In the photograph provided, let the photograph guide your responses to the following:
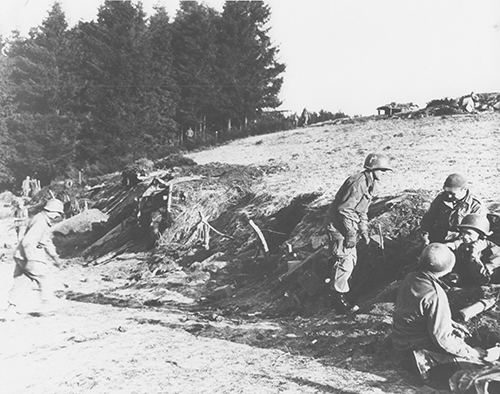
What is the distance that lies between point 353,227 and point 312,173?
771cm

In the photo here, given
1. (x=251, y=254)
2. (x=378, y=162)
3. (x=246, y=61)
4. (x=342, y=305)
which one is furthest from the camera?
(x=246, y=61)

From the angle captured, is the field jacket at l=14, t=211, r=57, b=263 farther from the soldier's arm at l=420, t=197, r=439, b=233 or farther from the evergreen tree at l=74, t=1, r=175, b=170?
the evergreen tree at l=74, t=1, r=175, b=170

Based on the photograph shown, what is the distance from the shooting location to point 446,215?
238 inches

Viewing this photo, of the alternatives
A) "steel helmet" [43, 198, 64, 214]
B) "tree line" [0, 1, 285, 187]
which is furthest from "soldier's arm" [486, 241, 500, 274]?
"tree line" [0, 1, 285, 187]

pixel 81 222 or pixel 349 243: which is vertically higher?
pixel 349 243

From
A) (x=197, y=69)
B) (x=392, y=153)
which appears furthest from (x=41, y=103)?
(x=392, y=153)

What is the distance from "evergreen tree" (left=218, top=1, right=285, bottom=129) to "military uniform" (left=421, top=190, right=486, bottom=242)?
3128 cm

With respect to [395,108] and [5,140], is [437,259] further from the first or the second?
[5,140]

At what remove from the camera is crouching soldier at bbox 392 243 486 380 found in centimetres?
412

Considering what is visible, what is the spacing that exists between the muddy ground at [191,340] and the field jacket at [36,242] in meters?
0.47

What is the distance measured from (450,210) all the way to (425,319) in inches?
84.0

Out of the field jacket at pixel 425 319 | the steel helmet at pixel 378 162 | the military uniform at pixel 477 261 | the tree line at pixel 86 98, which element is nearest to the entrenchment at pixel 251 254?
the military uniform at pixel 477 261

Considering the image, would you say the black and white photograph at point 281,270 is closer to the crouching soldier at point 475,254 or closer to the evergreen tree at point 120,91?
the crouching soldier at point 475,254

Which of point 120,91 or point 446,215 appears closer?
point 446,215
